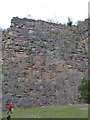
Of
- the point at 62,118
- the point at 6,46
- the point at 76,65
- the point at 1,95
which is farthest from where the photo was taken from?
the point at 76,65

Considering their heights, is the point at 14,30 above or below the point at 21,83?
above

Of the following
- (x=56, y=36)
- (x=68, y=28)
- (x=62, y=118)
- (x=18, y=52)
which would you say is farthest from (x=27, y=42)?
(x=62, y=118)

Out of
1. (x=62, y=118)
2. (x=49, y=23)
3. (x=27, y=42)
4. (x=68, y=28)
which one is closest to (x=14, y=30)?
(x=27, y=42)

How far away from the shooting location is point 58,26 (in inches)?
831

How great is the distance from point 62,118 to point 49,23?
9.27 m

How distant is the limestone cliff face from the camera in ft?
59.3

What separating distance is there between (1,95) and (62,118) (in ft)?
18.2

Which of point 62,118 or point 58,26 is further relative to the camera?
point 58,26

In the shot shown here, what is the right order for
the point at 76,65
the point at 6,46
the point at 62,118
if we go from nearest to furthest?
1. the point at 62,118
2. the point at 6,46
3. the point at 76,65

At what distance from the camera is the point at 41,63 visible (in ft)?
62.8

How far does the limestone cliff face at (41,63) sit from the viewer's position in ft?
59.3

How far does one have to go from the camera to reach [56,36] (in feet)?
67.6

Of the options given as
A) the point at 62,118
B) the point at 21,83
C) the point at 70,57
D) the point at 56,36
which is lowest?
the point at 62,118

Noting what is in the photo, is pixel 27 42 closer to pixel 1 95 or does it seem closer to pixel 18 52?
pixel 18 52
